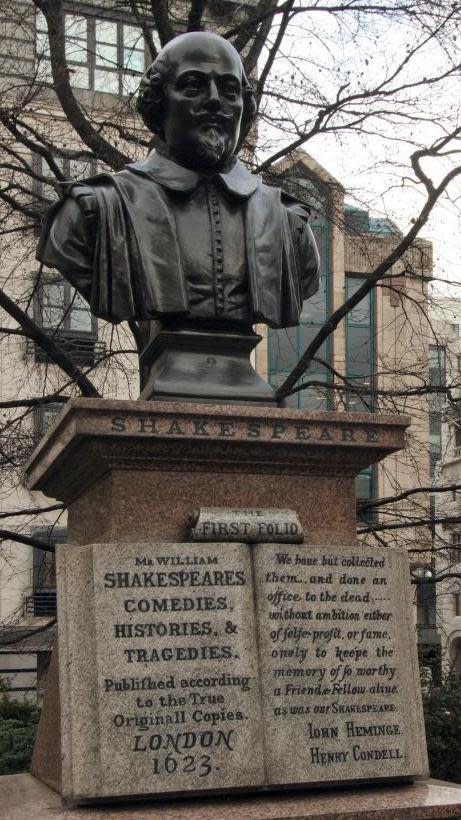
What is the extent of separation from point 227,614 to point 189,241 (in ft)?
6.23

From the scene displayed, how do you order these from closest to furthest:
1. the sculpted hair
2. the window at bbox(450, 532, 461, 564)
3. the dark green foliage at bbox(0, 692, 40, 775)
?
the sculpted hair, the dark green foliage at bbox(0, 692, 40, 775), the window at bbox(450, 532, 461, 564)

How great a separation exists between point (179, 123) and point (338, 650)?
8.81 feet

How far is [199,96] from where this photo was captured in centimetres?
607

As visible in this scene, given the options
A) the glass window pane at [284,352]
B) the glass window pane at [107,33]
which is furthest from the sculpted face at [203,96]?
the glass window pane at [284,352]

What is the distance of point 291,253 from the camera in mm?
6336

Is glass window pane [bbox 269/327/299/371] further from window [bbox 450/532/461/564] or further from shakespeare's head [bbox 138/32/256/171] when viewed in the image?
shakespeare's head [bbox 138/32/256/171]

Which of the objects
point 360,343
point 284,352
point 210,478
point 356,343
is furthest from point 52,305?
point 356,343

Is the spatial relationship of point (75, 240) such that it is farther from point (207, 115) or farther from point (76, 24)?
point (76, 24)

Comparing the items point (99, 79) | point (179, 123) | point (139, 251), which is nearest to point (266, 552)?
point (139, 251)

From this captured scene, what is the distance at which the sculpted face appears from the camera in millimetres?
6047

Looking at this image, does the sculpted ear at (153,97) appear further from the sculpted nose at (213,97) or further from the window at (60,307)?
the window at (60,307)

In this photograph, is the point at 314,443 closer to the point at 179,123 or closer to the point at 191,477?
the point at 191,477

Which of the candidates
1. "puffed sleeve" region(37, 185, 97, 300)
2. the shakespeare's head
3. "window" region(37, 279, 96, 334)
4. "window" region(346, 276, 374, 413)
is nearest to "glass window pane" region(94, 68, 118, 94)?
"window" region(37, 279, 96, 334)

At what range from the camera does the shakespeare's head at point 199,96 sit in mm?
6051
